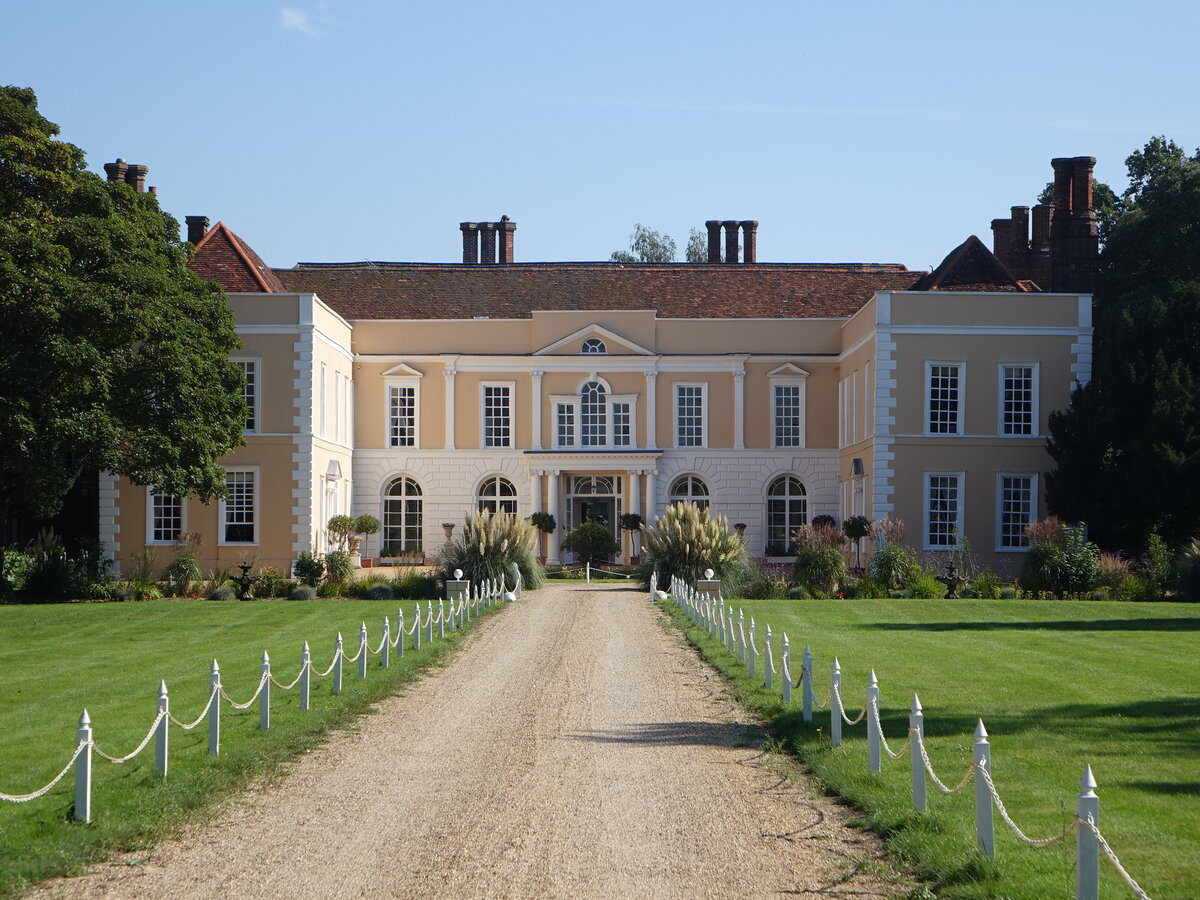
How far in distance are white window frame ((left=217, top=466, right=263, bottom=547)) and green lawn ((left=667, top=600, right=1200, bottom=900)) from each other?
16.2m

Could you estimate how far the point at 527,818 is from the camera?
886 cm

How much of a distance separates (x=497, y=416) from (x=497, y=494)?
2259mm

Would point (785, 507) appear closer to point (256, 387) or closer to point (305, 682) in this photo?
point (256, 387)

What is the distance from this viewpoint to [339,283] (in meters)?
43.1

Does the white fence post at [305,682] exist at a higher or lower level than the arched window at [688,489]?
lower

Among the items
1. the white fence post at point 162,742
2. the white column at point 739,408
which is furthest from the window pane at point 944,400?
the white fence post at point 162,742

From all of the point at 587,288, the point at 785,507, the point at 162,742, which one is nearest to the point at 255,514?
the point at 587,288

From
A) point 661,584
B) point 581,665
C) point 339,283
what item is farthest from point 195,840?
point 339,283

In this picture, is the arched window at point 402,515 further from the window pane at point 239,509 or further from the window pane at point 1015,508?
the window pane at point 1015,508

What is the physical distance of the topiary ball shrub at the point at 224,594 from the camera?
92.2ft

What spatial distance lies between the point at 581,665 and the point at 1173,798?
353 inches

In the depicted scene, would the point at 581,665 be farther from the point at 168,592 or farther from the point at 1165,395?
the point at 1165,395

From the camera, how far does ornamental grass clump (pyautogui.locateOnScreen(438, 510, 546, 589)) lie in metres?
28.1

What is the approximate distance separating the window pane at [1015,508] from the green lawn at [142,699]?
1605 centimetres
